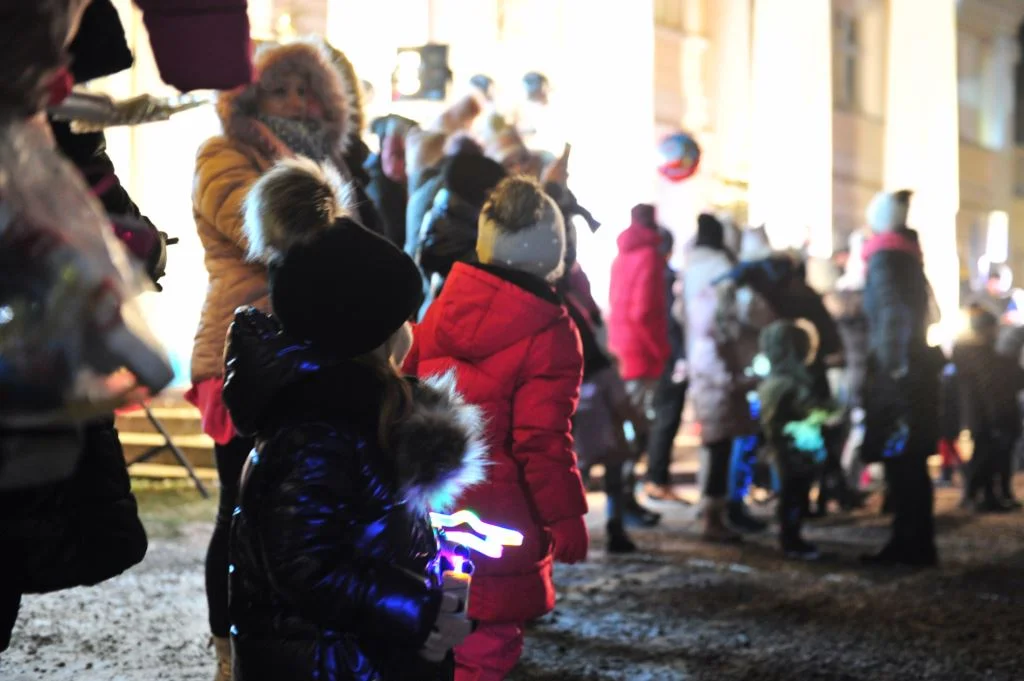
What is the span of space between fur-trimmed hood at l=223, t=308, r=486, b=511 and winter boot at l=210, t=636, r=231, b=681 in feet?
5.69

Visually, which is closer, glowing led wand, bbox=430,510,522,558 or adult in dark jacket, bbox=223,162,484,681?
adult in dark jacket, bbox=223,162,484,681

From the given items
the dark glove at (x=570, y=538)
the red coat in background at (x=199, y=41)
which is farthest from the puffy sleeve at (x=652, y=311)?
the red coat in background at (x=199, y=41)

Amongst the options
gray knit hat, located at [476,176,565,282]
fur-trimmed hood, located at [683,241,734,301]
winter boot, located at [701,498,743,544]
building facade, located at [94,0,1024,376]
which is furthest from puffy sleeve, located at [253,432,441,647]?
building facade, located at [94,0,1024,376]

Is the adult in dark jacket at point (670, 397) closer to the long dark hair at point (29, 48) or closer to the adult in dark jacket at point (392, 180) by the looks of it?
the adult in dark jacket at point (392, 180)

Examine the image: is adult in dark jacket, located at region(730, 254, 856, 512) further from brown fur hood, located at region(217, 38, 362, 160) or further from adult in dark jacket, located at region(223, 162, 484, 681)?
adult in dark jacket, located at region(223, 162, 484, 681)

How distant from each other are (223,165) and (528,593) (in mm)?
1577

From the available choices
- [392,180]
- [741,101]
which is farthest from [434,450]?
[741,101]

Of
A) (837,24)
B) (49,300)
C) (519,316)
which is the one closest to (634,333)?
(519,316)

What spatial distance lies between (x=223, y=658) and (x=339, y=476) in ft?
6.37

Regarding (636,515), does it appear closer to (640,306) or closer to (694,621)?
(640,306)

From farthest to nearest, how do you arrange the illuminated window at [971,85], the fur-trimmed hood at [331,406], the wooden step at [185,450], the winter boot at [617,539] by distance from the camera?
the illuminated window at [971,85] < the wooden step at [185,450] < the winter boot at [617,539] < the fur-trimmed hood at [331,406]

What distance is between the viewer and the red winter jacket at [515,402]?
13.1 ft

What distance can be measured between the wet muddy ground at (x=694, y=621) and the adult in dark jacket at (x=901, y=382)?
0.35 m

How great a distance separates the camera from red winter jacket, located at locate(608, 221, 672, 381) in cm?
873
